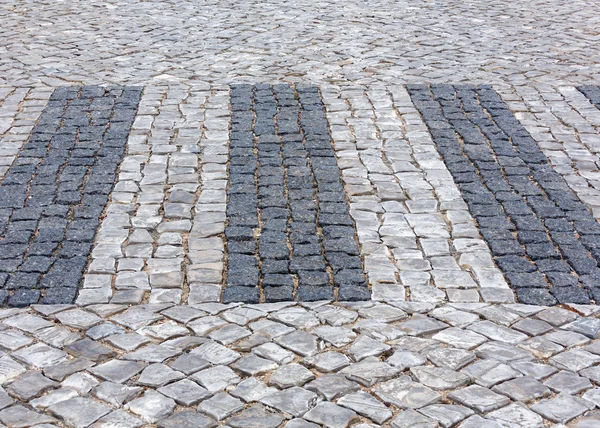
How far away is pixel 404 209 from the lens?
256 inches

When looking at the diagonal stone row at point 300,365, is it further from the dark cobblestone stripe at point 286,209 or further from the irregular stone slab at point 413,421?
the dark cobblestone stripe at point 286,209

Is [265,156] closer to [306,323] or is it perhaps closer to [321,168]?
[321,168]

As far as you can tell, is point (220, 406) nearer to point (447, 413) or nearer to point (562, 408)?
point (447, 413)

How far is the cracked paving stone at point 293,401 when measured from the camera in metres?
4.26

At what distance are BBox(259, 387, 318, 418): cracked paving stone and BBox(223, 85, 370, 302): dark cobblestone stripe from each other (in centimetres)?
98

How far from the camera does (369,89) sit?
912cm

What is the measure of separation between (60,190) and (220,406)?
310 centimetres

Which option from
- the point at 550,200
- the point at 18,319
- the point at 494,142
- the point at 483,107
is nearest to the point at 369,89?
the point at 483,107

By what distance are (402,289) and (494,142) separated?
111 inches

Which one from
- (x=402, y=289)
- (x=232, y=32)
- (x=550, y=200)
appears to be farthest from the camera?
(x=232, y=32)

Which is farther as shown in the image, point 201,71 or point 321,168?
point 201,71

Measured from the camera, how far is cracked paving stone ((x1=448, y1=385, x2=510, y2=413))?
4.29 metres

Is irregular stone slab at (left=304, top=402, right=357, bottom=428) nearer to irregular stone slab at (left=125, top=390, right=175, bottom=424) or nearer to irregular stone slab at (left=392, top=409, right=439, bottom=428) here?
irregular stone slab at (left=392, top=409, right=439, bottom=428)

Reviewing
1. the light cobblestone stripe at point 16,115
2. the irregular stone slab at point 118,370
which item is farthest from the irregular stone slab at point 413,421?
the light cobblestone stripe at point 16,115
